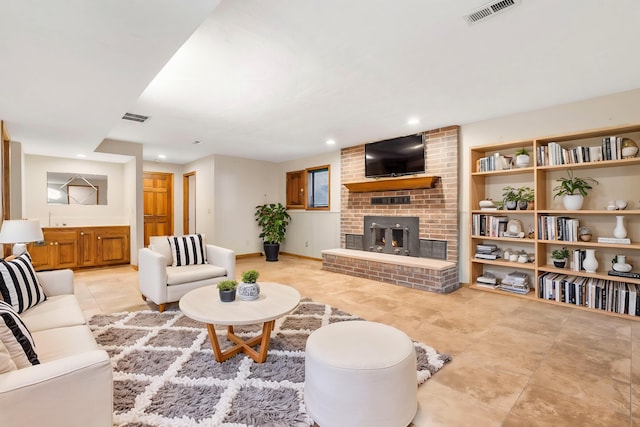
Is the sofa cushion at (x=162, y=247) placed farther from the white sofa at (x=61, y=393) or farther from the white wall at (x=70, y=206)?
the white wall at (x=70, y=206)

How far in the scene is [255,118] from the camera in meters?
3.81

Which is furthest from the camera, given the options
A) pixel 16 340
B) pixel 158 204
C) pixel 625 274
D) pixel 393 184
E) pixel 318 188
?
pixel 158 204

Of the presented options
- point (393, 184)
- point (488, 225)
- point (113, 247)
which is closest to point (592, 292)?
point (488, 225)

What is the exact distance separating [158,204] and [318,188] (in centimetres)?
385

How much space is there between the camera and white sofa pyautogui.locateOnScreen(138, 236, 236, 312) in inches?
120

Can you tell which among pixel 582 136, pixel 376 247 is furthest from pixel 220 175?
pixel 582 136

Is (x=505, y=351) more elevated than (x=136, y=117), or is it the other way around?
(x=136, y=117)

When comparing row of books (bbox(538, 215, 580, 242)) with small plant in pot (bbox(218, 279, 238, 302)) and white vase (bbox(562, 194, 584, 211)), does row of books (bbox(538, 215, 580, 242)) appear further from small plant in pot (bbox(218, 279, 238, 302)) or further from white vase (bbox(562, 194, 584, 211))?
small plant in pot (bbox(218, 279, 238, 302))

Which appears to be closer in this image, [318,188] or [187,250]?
[187,250]

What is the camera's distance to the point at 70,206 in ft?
18.0

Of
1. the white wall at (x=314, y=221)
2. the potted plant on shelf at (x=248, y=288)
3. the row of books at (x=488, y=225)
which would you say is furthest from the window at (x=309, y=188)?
the potted plant on shelf at (x=248, y=288)

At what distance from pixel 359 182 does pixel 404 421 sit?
13.2 ft

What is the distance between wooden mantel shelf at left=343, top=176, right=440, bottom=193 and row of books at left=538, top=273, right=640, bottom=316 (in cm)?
179

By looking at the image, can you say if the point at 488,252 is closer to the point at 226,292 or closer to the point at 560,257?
the point at 560,257
